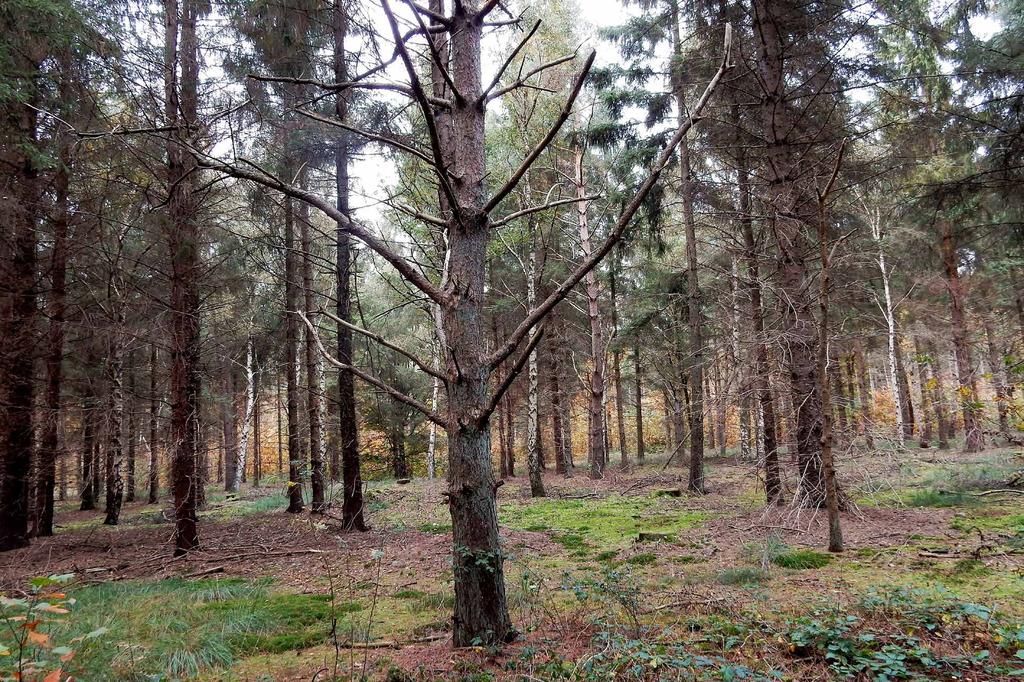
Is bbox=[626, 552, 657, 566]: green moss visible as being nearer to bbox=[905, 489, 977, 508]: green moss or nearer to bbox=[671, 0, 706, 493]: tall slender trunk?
bbox=[905, 489, 977, 508]: green moss

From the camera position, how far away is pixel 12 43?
702 cm

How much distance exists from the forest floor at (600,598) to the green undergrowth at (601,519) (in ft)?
0.28

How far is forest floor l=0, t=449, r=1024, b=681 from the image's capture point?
305 centimetres

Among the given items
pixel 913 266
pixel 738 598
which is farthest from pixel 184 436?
pixel 913 266

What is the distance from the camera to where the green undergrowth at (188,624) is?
3.56 metres

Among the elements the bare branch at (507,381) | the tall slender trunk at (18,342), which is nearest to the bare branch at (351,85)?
the bare branch at (507,381)

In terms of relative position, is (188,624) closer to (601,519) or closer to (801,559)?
(801,559)

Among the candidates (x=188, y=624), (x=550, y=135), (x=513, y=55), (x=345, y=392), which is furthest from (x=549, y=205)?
(x=345, y=392)

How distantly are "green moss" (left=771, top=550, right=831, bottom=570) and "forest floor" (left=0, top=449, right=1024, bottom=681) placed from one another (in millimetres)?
31

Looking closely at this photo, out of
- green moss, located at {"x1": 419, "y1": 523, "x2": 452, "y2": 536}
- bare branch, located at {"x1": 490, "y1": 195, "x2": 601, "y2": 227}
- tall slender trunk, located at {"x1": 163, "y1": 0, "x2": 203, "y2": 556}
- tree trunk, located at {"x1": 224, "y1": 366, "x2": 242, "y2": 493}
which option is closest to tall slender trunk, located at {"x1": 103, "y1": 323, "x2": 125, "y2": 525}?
tree trunk, located at {"x1": 224, "y1": 366, "x2": 242, "y2": 493}

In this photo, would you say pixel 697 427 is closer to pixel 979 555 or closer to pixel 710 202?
pixel 710 202

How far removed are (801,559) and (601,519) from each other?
4377 mm

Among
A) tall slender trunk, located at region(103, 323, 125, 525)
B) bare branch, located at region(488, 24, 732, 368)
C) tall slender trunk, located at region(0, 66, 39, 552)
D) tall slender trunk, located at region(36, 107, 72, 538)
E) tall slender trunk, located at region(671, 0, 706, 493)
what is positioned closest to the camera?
bare branch, located at region(488, 24, 732, 368)

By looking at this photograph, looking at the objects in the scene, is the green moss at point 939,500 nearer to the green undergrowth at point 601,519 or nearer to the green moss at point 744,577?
the green undergrowth at point 601,519
